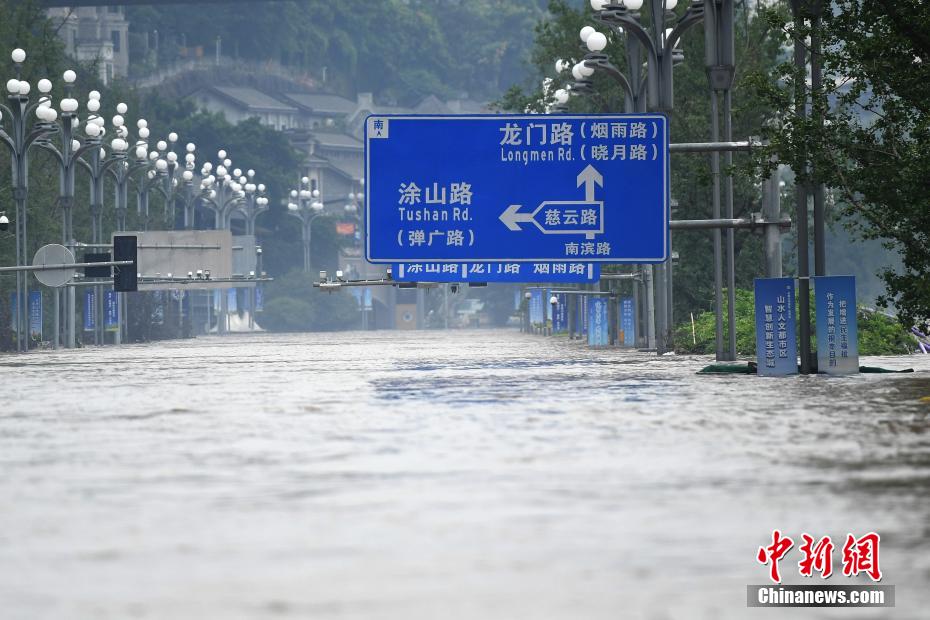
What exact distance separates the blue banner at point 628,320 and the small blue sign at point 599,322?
276 cm

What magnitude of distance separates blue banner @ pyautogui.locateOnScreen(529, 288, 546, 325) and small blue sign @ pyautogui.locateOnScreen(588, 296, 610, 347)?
28.7m

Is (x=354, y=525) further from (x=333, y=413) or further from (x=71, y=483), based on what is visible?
(x=333, y=413)

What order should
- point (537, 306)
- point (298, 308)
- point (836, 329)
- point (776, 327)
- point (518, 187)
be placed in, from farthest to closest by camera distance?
1. point (298, 308)
2. point (537, 306)
3. point (518, 187)
4. point (776, 327)
5. point (836, 329)

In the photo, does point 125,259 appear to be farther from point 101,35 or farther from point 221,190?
point 101,35

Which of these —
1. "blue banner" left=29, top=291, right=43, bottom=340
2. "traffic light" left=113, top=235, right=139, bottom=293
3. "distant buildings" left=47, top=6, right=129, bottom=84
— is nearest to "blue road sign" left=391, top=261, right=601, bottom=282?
"traffic light" left=113, top=235, right=139, bottom=293

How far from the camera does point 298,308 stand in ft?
470

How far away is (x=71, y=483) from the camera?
590 inches

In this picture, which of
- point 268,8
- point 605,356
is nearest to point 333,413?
point 605,356

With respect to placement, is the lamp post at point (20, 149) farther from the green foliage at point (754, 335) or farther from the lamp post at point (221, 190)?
the lamp post at point (221, 190)

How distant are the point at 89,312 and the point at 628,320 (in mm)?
25132

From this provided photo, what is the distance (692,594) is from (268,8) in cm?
18716

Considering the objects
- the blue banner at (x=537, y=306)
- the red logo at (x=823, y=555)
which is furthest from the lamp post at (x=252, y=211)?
the red logo at (x=823, y=555)

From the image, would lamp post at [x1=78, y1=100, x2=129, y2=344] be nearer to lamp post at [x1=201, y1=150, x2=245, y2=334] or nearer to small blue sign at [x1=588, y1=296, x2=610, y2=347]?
small blue sign at [x1=588, y1=296, x2=610, y2=347]

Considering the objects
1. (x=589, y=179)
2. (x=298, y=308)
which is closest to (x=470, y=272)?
(x=589, y=179)
